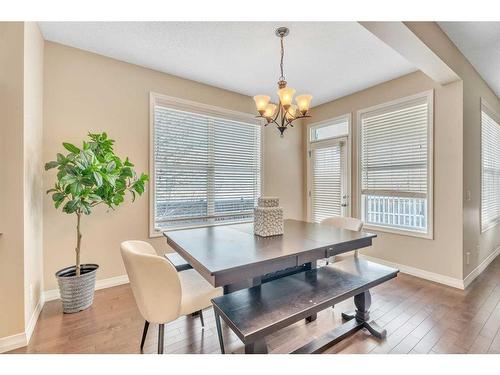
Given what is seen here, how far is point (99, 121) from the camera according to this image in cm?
277

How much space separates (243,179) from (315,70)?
1930 millimetres

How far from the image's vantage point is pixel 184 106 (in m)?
3.35

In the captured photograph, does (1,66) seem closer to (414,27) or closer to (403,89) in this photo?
(414,27)

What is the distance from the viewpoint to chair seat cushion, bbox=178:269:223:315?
5.27 feet

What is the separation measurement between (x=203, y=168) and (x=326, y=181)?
2284 millimetres

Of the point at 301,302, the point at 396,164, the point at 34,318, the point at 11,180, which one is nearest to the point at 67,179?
the point at 11,180

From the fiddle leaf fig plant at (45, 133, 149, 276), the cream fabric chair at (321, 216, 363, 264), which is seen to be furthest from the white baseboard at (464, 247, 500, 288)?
the fiddle leaf fig plant at (45, 133, 149, 276)

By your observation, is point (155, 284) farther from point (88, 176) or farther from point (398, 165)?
point (398, 165)

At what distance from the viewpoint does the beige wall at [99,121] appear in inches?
99.3

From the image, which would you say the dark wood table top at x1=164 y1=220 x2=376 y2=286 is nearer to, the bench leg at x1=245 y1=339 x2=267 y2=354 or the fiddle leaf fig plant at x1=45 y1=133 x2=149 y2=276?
the bench leg at x1=245 y1=339 x2=267 y2=354

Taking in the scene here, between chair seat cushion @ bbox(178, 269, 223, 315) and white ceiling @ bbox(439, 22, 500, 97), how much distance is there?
3194mm

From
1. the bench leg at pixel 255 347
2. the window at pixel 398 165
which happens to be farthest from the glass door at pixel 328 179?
the bench leg at pixel 255 347

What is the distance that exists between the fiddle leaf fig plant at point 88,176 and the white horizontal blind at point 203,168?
73 centimetres

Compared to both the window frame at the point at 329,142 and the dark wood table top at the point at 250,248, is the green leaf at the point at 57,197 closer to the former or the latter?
the dark wood table top at the point at 250,248
